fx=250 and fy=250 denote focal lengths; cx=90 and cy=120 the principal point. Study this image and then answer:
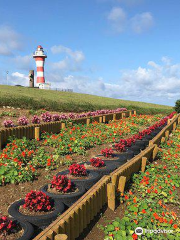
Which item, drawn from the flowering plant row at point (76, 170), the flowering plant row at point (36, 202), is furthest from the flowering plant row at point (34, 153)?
the flowering plant row at point (36, 202)

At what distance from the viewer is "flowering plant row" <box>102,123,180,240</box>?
17.2 feet

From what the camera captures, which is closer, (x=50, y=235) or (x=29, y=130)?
(x=50, y=235)

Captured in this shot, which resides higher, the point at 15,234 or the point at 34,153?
the point at 34,153

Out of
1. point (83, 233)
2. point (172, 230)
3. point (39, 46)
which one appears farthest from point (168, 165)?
point (39, 46)

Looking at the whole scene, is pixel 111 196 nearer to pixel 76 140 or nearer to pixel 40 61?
pixel 76 140

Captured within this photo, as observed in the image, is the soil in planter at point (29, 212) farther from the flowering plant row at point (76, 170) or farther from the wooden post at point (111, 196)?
the flowering plant row at point (76, 170)

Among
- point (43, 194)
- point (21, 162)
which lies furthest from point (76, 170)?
point (21, 162)

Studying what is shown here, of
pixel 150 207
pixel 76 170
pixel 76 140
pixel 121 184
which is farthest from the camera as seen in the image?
pixel 76 140

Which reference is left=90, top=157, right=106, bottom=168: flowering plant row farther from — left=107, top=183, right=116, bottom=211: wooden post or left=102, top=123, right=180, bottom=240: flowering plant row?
left=107, top=183, right=116, bottom=211: wooden post

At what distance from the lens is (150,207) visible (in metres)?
6.51

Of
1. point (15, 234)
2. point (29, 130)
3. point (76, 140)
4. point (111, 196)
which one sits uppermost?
point (29, 130)

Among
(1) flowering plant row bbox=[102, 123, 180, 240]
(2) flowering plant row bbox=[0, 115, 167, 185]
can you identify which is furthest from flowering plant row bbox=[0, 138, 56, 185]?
(1) flowering plant row bbox=[102, 123, 180, 240]

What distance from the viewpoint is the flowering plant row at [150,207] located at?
5242mm

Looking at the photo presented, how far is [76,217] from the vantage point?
15.9 ft
